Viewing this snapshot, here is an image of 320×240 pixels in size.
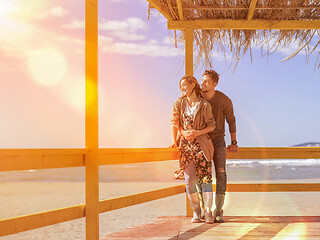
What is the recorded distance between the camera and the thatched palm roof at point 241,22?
454 cm

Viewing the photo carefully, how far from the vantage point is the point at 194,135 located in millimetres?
3867

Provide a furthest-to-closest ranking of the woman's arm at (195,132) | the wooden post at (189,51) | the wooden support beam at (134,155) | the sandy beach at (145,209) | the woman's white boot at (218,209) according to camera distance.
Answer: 1. the sandy beach at (145,209)
2. the wooden post at (189,51)
3. the woman's white boot at (218,209)
4. the woman's arm at (195,132)
5. the wooden support beam at (134,155)

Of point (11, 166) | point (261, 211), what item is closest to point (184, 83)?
point (11, 166)

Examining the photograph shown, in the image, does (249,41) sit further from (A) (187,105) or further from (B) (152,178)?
(B) (152,178)

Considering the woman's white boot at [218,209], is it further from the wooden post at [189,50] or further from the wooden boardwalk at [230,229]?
the wooden post at [189,50]

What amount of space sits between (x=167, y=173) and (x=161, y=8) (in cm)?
1831

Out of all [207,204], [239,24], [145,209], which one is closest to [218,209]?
[207,204]

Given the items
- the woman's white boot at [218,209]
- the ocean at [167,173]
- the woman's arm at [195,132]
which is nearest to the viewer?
the woman's arm at [195,132]

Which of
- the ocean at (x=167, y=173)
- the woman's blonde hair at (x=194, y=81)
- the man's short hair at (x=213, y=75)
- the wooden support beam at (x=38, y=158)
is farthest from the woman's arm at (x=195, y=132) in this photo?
the ocean at (x=167, y=173)

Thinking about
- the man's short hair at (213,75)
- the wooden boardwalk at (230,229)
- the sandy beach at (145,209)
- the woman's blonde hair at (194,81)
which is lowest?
the sandy beach at (145,209)

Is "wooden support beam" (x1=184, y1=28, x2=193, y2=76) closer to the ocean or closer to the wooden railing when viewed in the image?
the wooden railing

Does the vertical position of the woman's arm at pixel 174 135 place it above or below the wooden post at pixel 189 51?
below

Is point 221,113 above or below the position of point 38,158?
above

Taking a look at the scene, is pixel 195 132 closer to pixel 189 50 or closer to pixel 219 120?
pixel 219 120
